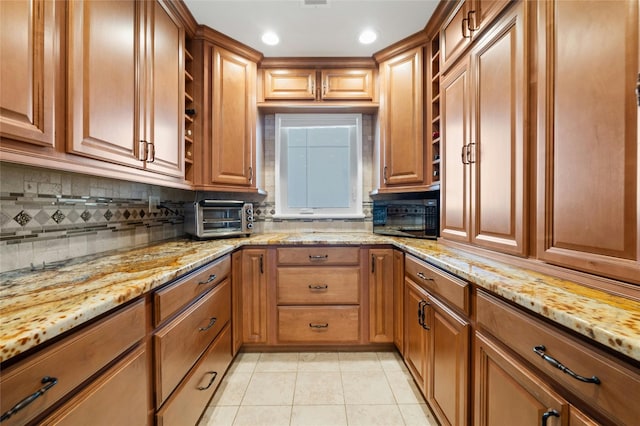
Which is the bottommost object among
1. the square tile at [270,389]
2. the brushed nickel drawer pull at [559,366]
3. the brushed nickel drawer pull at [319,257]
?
the square tile at [270,389]

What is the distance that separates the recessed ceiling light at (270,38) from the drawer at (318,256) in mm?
1618

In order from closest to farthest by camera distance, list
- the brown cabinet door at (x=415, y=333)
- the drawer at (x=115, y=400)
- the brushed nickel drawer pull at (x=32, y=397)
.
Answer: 1. the brushed nickel drawer pull at (x=32, y=397)
2. the drawer at (x=115, y=400)
3. the brown cabinet door at (x=415, y=333)

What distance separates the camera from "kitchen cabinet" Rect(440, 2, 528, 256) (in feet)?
3.48

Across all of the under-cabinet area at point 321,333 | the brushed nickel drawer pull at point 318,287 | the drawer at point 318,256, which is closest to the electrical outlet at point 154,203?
the under-cabinet area at point 321,333

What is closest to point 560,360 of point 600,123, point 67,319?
point 600,123

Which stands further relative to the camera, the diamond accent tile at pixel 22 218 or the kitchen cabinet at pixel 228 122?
the kitchen cabinet at pixel 228 122

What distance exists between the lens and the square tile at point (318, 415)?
133cm

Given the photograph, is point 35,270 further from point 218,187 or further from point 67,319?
point 218,187

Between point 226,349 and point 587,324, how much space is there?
68.7 inches

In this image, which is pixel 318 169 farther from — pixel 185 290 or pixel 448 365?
pixel 448 365

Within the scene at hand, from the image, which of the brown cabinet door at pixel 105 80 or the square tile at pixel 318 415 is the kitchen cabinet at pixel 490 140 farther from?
the brown cabinet door at pixel 105 80

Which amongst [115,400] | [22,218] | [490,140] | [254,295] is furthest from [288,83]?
[115,400]

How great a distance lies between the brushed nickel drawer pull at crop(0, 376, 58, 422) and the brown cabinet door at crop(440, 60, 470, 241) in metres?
1.66

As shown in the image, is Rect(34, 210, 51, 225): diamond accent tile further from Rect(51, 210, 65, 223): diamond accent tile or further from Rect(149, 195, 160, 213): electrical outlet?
Rect(149, 195, 160, 213): electrical outlet
